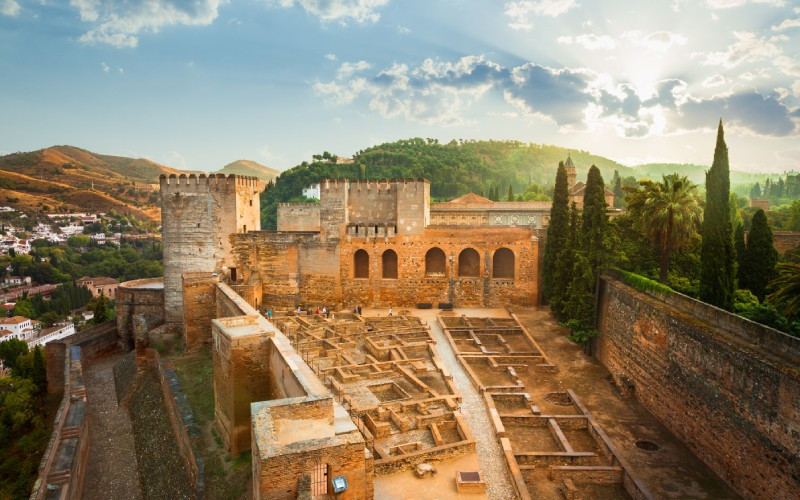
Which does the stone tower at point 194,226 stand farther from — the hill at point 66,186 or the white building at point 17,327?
the hill at point 66,186

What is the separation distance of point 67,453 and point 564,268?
2065 centimetres

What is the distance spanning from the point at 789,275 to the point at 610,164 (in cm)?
19298

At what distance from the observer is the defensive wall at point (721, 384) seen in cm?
1029

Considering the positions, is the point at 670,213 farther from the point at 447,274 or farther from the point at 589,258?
the point at 447,274

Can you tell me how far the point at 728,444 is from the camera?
12.0 metres

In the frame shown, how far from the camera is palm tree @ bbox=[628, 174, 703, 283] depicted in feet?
63.1

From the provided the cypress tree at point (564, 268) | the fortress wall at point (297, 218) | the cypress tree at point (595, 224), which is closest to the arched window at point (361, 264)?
the fortress wall at point (297, 218)

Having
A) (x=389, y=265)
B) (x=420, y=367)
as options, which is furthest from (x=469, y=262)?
(x=420, y=367)

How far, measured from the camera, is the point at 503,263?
1136 inches

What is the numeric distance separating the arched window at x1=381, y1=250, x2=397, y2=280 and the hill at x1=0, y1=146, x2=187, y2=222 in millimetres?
84420

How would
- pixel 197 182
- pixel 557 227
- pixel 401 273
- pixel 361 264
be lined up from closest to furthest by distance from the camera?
1. pixel 197 182
2. pixel 557 227
3. pixel 401 273
4. pixel 361 264

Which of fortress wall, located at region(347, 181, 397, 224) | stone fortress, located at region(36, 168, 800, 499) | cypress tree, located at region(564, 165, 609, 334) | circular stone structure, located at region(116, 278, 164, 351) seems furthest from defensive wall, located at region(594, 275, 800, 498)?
circular stone structure, located at region(116, 278, 164, 351)

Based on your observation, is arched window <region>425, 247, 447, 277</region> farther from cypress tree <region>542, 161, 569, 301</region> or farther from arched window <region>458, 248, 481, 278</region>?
cypress tree <region>542, 161, 569, 301</region>

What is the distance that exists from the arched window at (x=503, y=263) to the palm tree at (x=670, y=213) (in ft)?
30.7
